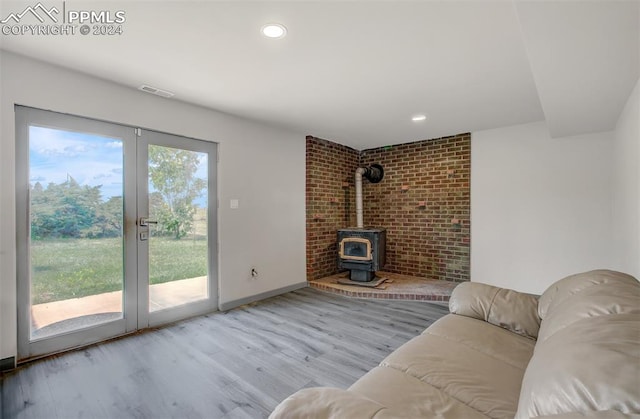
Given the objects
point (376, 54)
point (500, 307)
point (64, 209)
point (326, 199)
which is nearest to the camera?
point (500, 307)

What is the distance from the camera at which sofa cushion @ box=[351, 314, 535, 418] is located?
115cm

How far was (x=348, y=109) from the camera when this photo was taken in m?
3.31

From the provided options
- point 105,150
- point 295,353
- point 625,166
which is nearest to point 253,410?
point 295,353

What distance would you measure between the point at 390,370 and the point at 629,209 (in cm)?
260

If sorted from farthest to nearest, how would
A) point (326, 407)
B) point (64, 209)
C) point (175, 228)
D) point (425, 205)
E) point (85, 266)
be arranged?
point (425, 205) < point (175, 228) < point (85, 266) < point (64, 209) < point (326, 407)

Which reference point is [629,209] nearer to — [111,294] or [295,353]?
[295,353]

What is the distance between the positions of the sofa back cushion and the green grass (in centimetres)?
315

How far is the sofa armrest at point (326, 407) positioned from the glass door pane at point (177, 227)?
2.63m

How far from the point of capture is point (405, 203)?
4.99 metres

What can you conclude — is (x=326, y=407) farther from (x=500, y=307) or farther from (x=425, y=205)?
(x=425, y=205)

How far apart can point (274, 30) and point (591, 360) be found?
6.98 feet

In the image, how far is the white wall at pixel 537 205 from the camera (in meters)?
3.47

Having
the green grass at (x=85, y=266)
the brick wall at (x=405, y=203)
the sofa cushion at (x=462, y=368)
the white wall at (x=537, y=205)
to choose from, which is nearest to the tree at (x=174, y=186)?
the green grass at (x=85, y=266)

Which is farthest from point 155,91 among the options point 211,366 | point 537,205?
point 537,205
